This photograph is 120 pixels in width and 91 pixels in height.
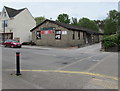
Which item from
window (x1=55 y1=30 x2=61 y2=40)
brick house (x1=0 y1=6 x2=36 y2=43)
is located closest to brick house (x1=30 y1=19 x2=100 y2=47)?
window (x1=55 y1=30 x2=61 y2=40)

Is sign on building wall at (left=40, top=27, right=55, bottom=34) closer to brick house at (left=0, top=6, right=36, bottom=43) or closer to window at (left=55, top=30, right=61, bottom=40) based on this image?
window at (left=55, top=30, right=61, bottom=40)

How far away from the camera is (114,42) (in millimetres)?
17422

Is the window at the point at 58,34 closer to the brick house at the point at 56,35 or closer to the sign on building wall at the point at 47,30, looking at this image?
the brick house at the point at 56,35

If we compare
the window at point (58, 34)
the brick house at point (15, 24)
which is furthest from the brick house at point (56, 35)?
the brick house at point (15, 24)

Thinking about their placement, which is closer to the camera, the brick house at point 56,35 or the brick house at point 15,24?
the brick house at point 56,35

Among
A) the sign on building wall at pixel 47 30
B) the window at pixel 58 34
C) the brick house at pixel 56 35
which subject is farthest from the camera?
the sign on building wall at pixel 47 30

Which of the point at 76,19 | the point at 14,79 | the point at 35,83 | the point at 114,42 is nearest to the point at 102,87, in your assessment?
the point at 35,83

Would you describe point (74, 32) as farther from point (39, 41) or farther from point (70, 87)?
point (70, 87)

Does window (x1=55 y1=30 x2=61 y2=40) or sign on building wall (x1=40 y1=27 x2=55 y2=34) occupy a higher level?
sign on building wall (x1=40 y1=27 x2=55 y2=34)

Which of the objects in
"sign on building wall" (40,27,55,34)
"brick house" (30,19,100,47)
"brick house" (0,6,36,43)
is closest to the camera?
"brick house" (30,19,100,47)

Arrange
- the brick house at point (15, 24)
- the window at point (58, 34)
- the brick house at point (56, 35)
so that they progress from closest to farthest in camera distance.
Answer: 1. the brick house at point (56, 35)
2. the window at point (58, 34)
3. the brick house at point (15, 24)

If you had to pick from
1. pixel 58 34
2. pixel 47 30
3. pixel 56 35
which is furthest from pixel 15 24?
pixel 58 34

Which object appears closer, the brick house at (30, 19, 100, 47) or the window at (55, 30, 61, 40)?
the brick house at (30, 19, 100, 47)

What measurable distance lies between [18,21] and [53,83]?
99.1 ft
